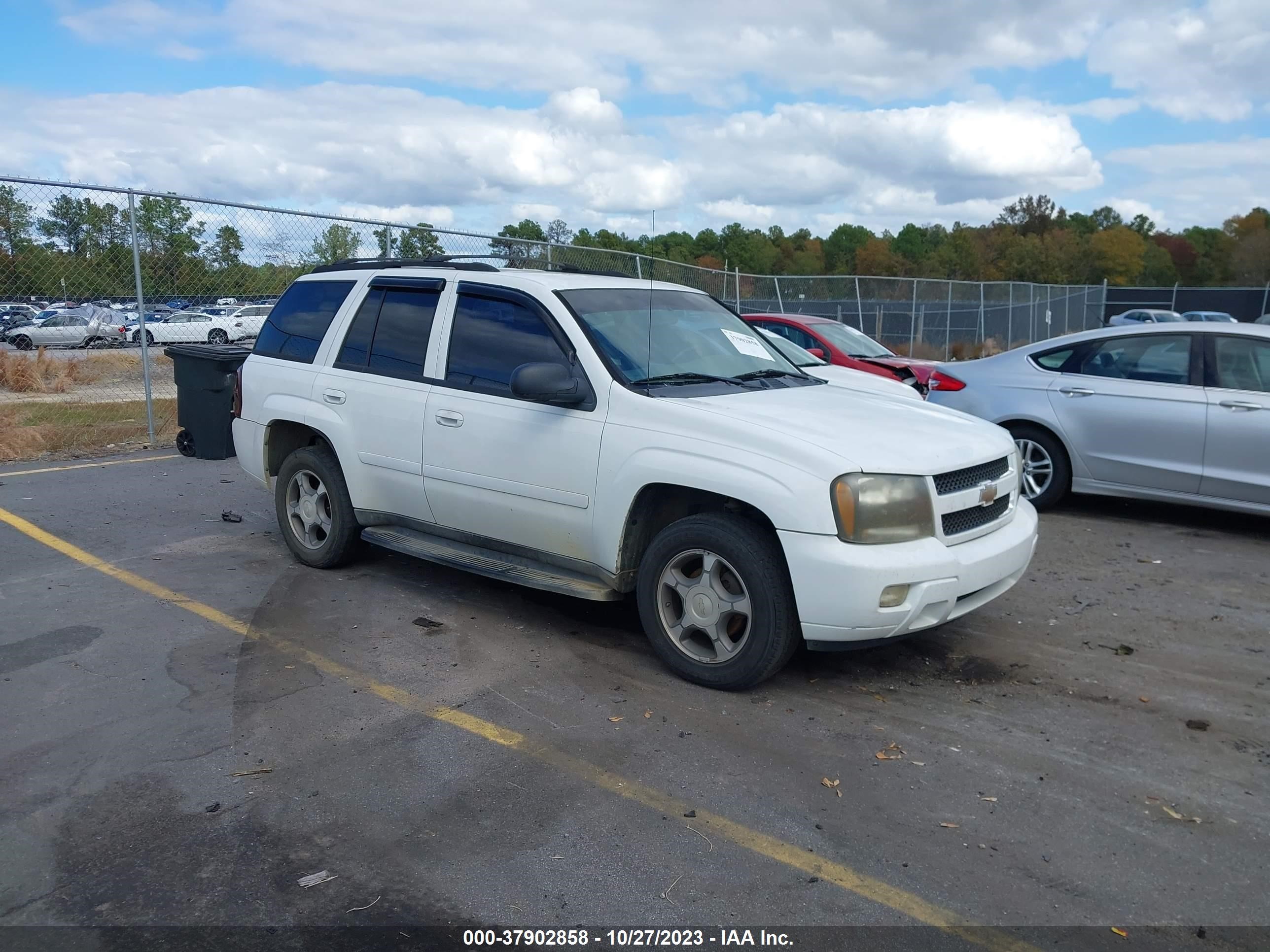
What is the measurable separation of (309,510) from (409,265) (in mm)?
1681

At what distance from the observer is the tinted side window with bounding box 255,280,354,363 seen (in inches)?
255

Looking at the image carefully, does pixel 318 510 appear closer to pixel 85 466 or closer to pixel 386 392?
pixel 386 392

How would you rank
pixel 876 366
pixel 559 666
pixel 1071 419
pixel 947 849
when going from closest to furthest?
1. pixel 947 849
2. pixel 559 666
3. pixel 1071 419
4. pixel 876 366

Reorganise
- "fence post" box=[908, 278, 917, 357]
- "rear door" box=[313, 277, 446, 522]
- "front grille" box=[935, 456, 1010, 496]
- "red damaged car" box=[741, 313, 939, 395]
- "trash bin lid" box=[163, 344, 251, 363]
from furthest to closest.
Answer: "fence post" box=[908, 278, 917, 357] < "red damaged car" box=[741, 313, 939, 395] < "trash bin lid" box=[163, 344, 251, 363] < "rear door" box=[313, 277, 446, 522] < "front grille" box=[935, 456, 1010, 496]

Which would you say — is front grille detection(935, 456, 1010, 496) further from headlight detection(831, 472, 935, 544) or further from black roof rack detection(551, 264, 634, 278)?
black roof rack detection(551, 264, 634, 278)

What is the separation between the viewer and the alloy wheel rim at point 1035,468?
8562 mm

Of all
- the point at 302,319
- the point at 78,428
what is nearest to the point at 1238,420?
the point at 302,319

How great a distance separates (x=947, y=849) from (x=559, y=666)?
2.14 m

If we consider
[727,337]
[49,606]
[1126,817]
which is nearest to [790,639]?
[1126,817]

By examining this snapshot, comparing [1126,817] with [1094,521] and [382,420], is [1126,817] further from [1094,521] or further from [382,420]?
[1094,521]

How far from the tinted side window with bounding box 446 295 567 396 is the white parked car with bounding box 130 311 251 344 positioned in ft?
23.5

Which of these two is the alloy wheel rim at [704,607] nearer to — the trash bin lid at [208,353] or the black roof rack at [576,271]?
the black roof rack at [576,271]

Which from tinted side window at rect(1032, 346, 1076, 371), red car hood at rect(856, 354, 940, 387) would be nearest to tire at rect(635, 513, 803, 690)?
tinted side window at rect(1032, 346, 1076, 371)

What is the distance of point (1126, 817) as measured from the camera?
11.9 ft
